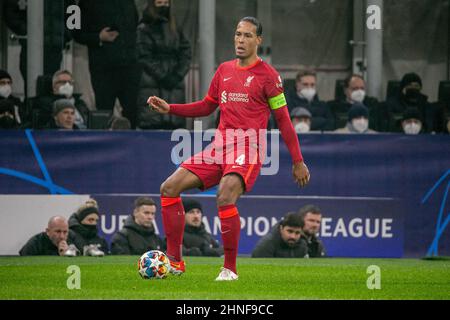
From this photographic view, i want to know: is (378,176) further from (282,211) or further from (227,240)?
(227,240)

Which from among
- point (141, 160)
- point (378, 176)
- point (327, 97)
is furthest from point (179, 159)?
point (327, 97)

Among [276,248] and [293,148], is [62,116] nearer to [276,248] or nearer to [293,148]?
[276,248]

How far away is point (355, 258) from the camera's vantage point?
13406 millimetres

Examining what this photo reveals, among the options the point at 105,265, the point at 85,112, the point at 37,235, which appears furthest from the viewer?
the point at 85,112

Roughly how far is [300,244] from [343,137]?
1.42 metres

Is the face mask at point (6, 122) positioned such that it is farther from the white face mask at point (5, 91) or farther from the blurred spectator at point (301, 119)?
the blurred spectator at point (301, 119)

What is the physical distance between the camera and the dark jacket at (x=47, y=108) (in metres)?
13.9

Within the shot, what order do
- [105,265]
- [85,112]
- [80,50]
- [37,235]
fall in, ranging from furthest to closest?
[80,50] → [85,112] → [37,235] → [105,265]

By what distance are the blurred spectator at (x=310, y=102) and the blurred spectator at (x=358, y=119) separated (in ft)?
1.24

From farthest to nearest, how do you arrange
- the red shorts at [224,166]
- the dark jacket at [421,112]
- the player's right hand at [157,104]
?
the dark jacket at [421,112] < the player's right hand at [157,104] < the red shorts at [224,166]

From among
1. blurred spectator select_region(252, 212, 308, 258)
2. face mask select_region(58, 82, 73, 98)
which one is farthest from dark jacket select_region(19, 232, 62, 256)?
blurred spectator select_region(252, 212, 308, 258)

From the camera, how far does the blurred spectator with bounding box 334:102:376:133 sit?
14.3m

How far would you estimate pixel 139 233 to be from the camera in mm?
13164

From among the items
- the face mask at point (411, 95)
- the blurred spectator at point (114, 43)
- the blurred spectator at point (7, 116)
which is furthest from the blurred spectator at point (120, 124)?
the face mask at point (411, 95)
